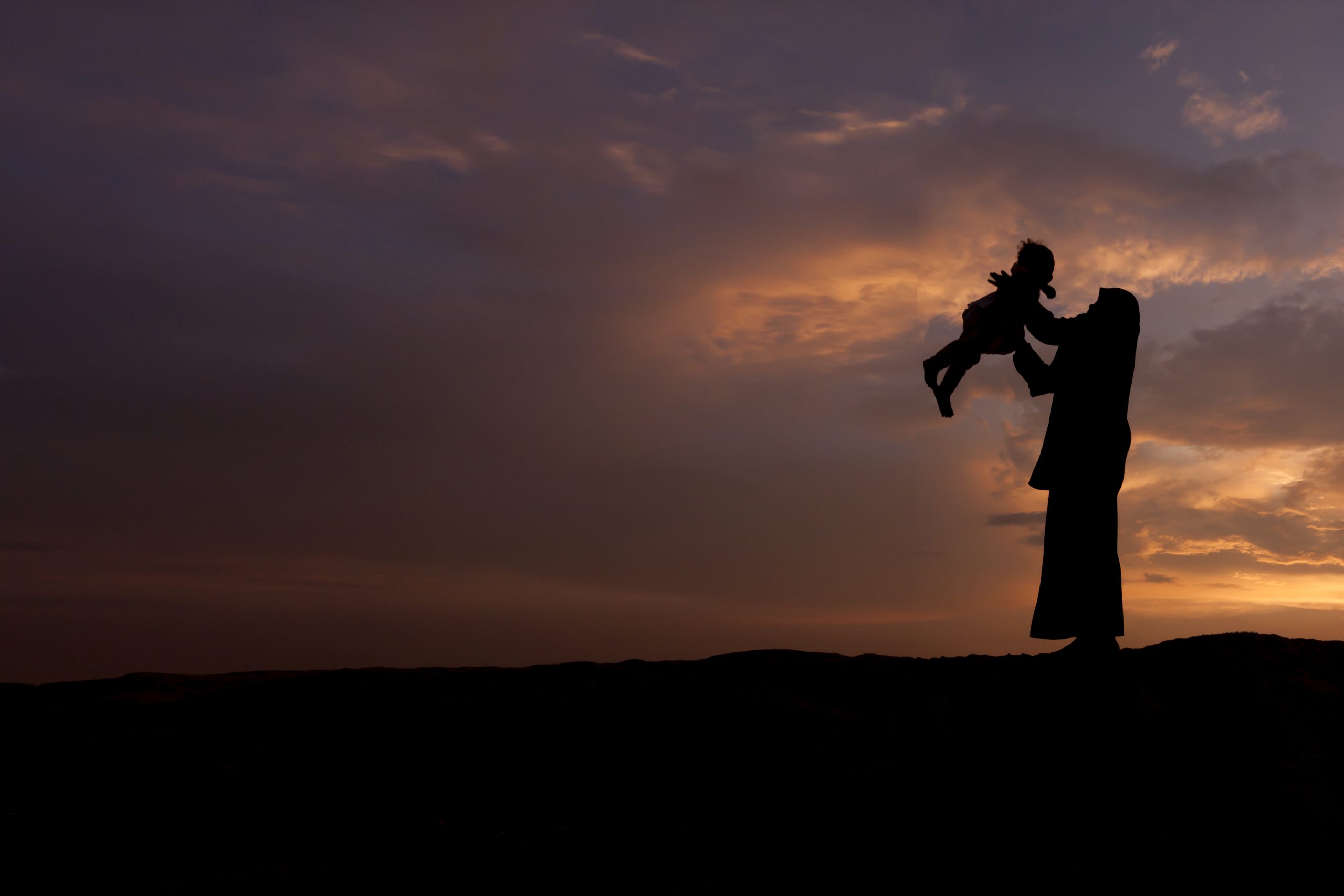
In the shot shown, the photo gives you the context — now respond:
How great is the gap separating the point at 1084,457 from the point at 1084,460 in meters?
0.03

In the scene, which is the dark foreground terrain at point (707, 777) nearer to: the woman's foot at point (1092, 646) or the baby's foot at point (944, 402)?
the woman's foot at point (1092, 646)

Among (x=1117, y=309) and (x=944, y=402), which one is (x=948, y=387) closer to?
(x=944, y=402)

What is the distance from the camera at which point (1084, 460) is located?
7953mm

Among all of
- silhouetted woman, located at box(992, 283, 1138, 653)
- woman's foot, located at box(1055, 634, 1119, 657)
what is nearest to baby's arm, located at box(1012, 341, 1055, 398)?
silhouetted woman, located at box(992, 283, 1138, 653)

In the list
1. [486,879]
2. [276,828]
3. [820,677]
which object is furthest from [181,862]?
[820,677]

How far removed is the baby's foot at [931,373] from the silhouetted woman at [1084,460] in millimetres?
784

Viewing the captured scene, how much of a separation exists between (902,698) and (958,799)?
1.32m

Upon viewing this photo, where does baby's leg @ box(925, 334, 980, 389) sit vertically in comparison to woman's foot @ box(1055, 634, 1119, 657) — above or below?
above

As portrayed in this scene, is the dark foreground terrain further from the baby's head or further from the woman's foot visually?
the baby's head

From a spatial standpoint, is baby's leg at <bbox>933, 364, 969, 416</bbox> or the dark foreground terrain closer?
the dark foreground terrain

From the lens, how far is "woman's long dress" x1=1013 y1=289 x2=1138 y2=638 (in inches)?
307

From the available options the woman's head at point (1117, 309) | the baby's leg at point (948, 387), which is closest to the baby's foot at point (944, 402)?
the baby's leg at point (948, 387)

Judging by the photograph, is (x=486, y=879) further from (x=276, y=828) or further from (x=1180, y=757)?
(x=1180, y=757)

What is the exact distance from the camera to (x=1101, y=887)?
554 centimetres
